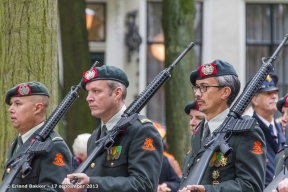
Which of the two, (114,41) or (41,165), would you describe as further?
(114,41)

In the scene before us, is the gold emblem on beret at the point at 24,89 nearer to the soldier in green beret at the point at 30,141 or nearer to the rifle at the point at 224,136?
the soldier in green beret at the point at 30,141

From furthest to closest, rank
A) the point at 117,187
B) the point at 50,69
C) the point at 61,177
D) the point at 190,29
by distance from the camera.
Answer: the point at 190,29
the point at 50,69
the point at 61,177
the point at 117,187

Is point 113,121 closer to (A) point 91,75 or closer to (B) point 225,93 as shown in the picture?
(A) point 91,75

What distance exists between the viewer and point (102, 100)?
23.7ft

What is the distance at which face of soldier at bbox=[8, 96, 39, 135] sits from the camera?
25.2 feet

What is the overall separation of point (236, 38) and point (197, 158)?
484 inches

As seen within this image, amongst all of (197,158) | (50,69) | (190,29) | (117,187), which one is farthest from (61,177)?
(190,29)

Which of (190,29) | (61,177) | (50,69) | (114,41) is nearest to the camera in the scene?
(61,177)

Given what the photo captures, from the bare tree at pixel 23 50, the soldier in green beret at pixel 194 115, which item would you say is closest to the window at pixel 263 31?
the soldier in green beret at pixel 194 115

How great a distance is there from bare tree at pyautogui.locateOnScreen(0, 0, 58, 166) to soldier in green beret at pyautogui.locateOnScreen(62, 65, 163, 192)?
1465mm

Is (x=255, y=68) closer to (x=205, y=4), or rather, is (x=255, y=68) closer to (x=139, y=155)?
(x=205, y=4)

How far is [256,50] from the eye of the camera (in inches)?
764

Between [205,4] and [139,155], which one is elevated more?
[205,4]

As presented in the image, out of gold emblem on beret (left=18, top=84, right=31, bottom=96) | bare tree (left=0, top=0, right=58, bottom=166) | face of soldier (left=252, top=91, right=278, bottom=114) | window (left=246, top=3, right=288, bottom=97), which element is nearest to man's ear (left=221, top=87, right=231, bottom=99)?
gold emblem on beret (left=18, top=84, right=31, bottom=96)
